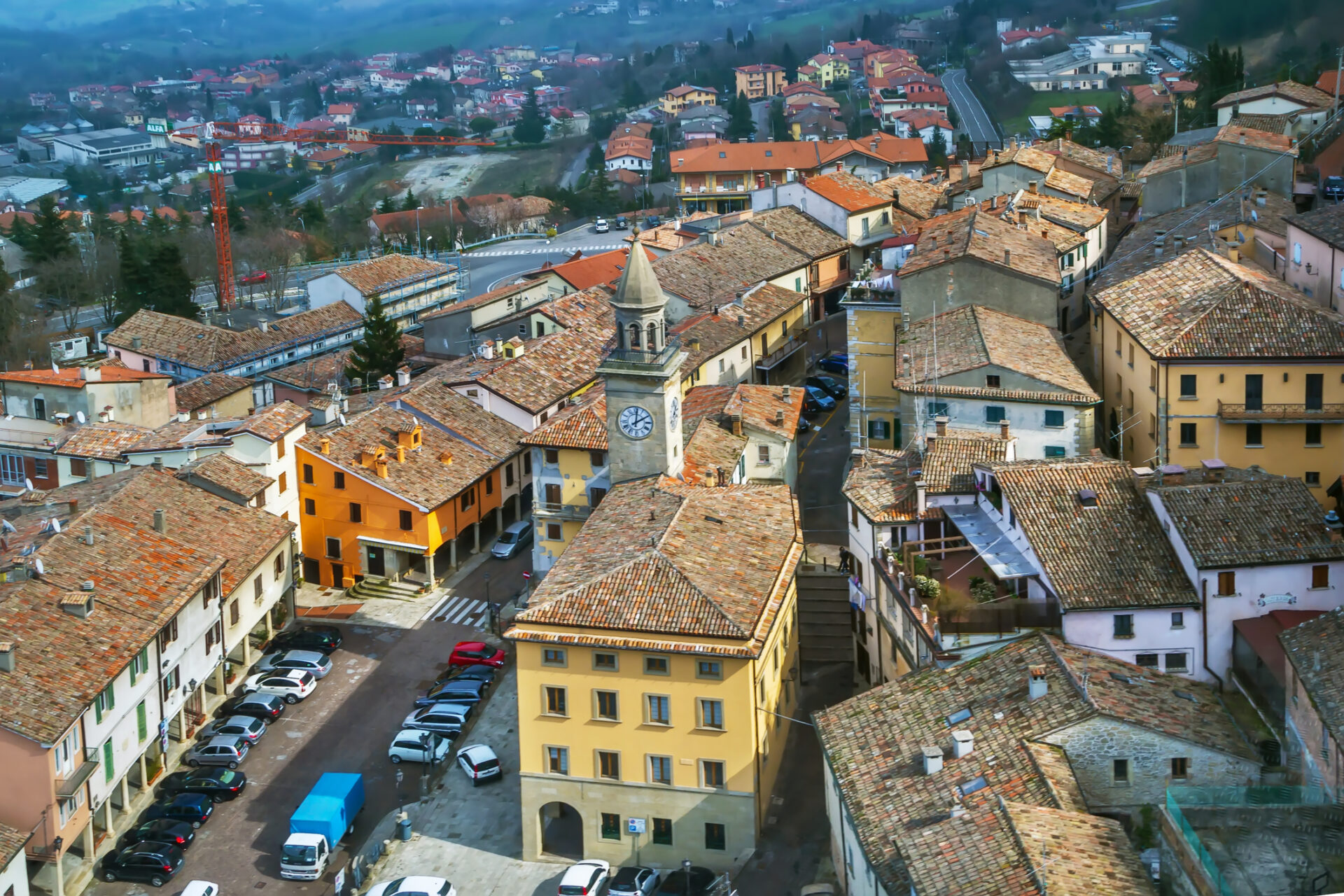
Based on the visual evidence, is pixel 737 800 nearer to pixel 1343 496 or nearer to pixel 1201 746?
pixel 1201 746

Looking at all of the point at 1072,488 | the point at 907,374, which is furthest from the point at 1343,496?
the point at 907,374

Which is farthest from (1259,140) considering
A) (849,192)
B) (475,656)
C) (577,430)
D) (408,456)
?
(475,656)

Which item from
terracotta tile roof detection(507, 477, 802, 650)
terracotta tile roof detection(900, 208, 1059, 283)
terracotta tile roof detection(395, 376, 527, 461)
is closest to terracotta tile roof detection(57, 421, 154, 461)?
terracotta tile roof detection(395, 376, 527, 461)

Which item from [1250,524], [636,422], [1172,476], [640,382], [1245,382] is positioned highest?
[640,382]

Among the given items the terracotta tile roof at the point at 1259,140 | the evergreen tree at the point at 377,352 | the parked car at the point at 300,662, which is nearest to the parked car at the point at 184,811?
the parked car at the point at 300,662

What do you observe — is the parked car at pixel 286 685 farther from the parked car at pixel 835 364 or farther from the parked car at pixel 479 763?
the parked car at pixel 835 364

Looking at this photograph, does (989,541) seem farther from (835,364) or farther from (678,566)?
(835,364)
